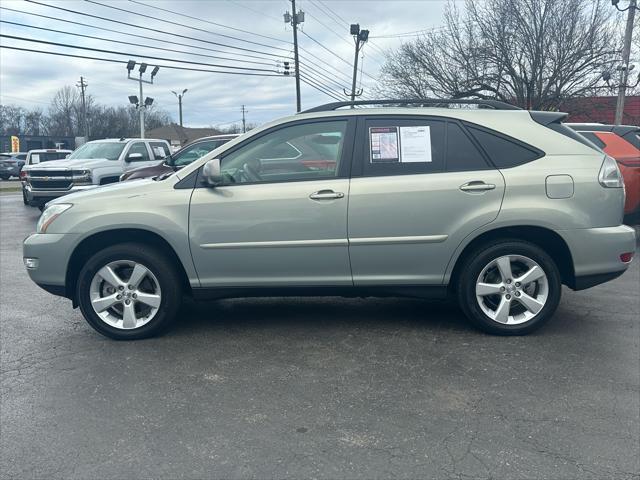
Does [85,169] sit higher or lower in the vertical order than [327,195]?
higher

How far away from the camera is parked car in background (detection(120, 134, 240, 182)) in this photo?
1180 cm

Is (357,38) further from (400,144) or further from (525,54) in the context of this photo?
(400,144)

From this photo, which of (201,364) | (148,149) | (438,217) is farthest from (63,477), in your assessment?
(148,149)

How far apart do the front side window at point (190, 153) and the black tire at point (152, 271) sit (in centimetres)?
759

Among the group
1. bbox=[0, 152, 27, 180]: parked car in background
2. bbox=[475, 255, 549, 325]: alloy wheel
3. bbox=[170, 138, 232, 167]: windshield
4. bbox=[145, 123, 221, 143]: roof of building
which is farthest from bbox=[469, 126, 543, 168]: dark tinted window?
bbox=[145, 123, 221, 143]: roof of building

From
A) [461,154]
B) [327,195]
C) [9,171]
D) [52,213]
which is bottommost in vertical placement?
[9,171]

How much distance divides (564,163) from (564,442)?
88.5 inches

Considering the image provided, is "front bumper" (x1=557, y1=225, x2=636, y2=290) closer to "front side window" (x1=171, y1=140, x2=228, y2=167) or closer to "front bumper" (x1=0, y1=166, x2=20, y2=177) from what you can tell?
"front side window" (x1=171, y1=140, x2=228, y2=167)

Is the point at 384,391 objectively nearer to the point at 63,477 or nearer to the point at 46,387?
the point at 63,477

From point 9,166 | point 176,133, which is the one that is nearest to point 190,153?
point 9,166

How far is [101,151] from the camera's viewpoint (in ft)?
46.2

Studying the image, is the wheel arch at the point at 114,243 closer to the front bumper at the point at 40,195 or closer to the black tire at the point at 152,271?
the black tire at the point at 152,271

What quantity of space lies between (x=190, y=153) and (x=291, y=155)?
27.1ft

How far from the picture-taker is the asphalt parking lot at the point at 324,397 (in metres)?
2.81
